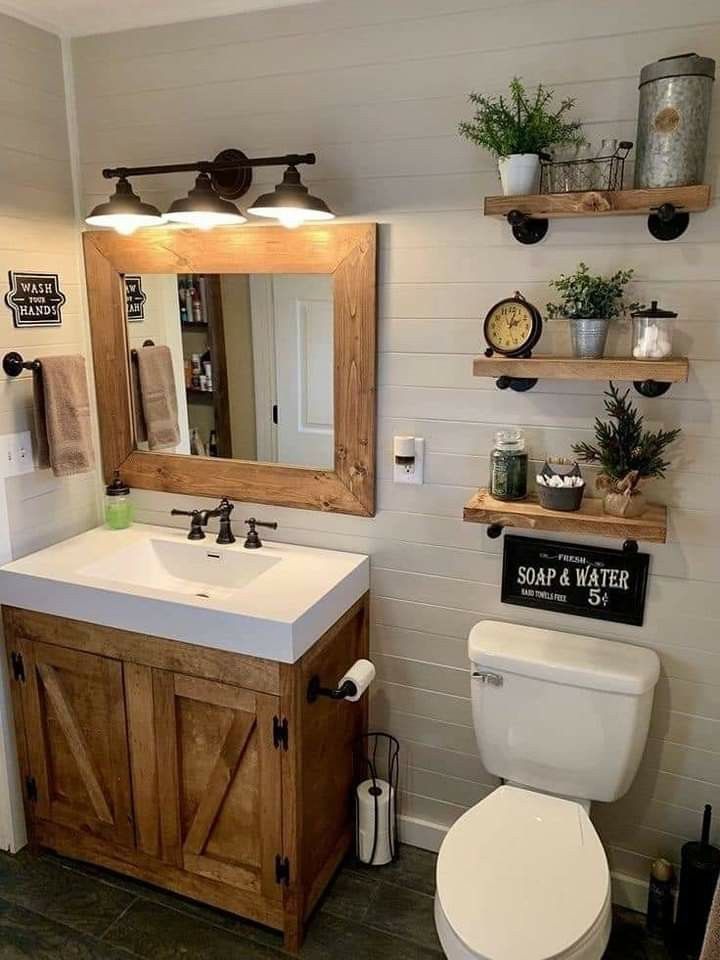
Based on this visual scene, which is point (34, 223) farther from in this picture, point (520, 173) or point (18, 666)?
point (520, 173)

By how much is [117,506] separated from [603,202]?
1.73m

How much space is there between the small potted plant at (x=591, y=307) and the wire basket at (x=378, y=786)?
52.8 inches

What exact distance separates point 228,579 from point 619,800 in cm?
130

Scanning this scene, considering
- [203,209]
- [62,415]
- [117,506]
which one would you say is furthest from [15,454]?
[203,209]

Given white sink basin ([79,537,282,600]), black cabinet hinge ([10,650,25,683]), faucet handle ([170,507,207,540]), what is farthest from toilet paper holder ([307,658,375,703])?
black cabinet hinge ([10,650,25,683])

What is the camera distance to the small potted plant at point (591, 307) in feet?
5.79

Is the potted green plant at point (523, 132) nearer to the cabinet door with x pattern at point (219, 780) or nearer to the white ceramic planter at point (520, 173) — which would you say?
the white ceramic planter at point (520, 173)

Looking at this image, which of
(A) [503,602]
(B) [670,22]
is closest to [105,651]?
(A) [503,602]

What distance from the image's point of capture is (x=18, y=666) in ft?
7.19

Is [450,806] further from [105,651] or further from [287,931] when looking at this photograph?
[105,651]

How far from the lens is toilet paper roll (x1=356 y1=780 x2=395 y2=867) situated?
2266 millimetres

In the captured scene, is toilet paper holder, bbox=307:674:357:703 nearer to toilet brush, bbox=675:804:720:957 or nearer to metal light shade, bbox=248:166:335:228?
toilet brush, bbox=675:804:720:957

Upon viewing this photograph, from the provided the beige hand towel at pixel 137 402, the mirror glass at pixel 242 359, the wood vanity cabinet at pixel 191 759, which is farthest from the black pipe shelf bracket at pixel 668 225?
the beige hand towel at pixel 137 402

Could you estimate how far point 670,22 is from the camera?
167 cm
